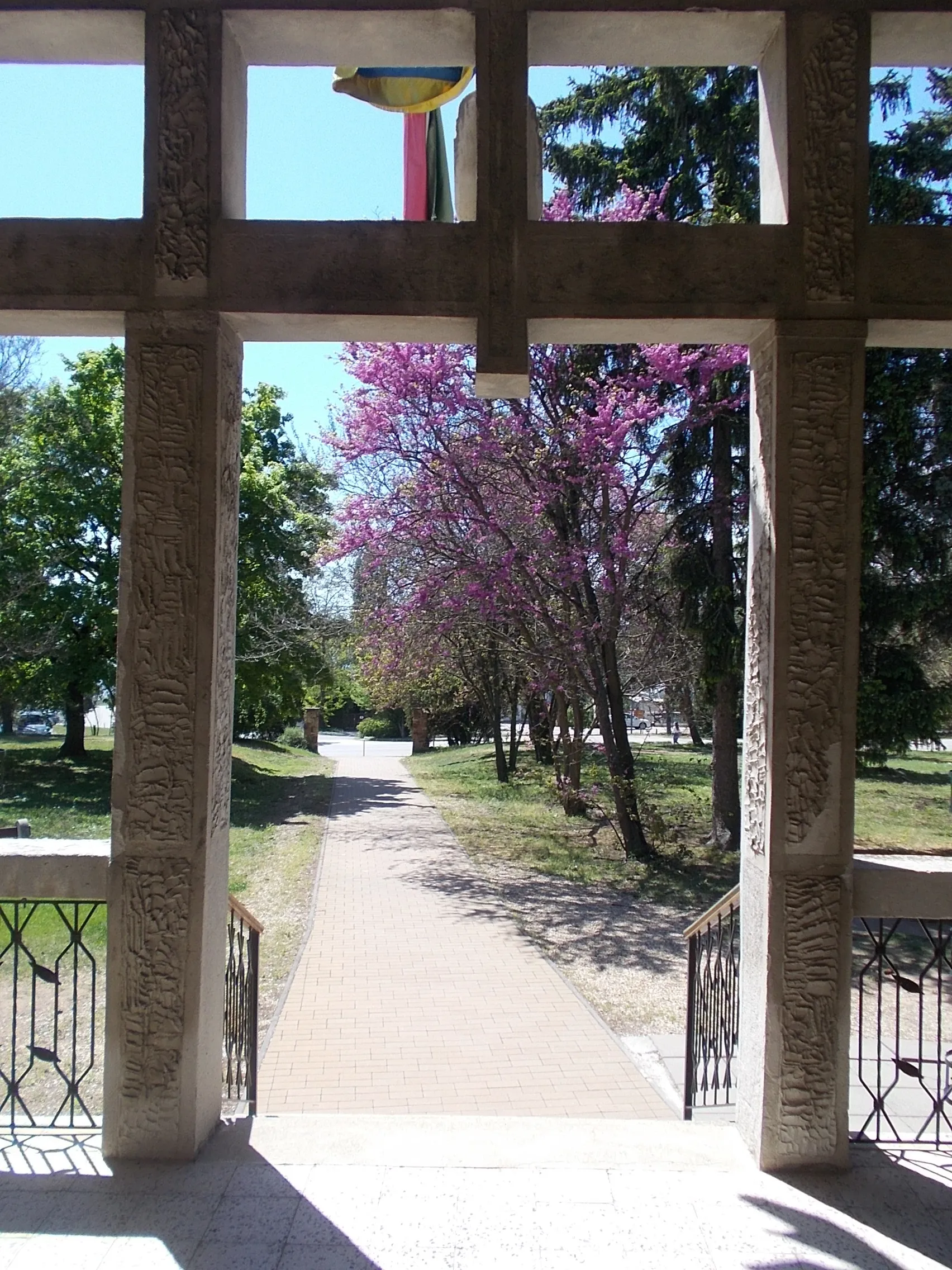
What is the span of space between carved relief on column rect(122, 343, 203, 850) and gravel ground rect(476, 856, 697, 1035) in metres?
4.77

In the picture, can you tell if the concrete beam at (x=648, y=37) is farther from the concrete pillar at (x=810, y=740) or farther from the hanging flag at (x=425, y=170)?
the concrete pillar at (x=810, y=740)

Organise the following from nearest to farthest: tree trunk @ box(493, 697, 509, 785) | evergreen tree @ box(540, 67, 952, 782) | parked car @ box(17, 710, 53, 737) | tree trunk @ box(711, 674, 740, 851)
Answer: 1. evergreen tree @ box(540, 67, 952, 782)
2. tree trunk @ box(711, 674, 740, 851)
3. tree trunk @ box(493, 697, 509, 785)
4. parked car @ box(17, 710, 53, 737)

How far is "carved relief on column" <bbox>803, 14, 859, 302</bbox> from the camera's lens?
11.8 feet

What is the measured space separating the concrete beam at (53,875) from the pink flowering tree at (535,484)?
876cm

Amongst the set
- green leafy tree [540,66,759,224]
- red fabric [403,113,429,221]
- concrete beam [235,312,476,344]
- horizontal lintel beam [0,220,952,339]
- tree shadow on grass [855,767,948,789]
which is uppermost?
green leafy tree [540,66,759,224]

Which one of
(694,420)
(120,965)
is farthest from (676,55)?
(694,420)

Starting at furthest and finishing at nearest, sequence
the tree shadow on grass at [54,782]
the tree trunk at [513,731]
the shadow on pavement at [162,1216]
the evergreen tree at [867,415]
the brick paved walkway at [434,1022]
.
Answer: the tree trunk at [513,731]
the tree shadow on grass at [54,782]
the evergreen tree at [867,415]
the brick paved walkway at [434,1022]
the shadow on pavement at [162,1216]

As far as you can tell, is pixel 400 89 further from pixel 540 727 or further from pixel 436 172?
pixel 540 727

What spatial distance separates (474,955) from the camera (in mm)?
8641

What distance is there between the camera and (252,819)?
16.5 meters

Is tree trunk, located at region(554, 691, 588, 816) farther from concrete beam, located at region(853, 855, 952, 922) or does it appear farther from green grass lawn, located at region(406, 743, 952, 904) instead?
concrete beam, located at region(853, 855, 952, 922)

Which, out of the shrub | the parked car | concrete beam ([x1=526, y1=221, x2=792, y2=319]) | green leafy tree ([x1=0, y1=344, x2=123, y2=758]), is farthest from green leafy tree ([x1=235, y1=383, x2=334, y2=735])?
the parked car

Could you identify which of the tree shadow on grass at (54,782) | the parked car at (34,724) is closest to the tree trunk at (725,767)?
the tree shadow on grass at (54,782)

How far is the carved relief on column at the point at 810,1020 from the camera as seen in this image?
351 cm
